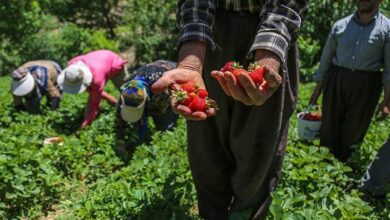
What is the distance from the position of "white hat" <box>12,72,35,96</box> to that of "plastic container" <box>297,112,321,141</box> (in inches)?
151

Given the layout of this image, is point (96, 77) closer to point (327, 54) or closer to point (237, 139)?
point (327, 54)

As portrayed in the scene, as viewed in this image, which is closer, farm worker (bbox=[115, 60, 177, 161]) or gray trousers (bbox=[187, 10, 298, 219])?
gray trousers (bbox=[187, 10, 298, 219])

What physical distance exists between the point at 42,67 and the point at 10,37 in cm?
791

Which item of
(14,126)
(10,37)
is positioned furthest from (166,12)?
(14,126)

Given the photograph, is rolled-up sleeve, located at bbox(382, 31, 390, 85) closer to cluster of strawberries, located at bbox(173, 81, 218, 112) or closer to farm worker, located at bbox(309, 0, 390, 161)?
farm worker, located at bbox(309, 0, 390, 161)

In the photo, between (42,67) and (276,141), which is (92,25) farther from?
(276,141)

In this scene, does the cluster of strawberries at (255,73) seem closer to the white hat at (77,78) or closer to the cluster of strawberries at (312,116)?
the cluster of strawberries at (312,116)

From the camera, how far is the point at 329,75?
4.62 meters

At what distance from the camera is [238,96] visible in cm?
191

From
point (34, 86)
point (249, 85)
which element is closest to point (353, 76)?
point (249, 85)

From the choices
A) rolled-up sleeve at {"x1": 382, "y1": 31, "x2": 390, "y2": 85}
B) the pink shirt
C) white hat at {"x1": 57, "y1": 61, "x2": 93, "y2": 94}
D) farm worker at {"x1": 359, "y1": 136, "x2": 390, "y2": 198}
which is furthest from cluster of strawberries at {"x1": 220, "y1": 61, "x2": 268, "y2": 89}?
the pink shirt

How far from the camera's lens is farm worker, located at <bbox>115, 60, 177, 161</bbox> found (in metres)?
5.00

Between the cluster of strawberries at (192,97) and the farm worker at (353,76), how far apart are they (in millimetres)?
2689

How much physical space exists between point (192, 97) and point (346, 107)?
121 inches
